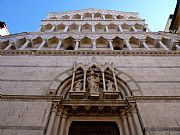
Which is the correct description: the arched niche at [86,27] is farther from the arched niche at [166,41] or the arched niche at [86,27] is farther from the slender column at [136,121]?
the slender column at [136,121]

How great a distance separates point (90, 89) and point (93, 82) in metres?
0.35

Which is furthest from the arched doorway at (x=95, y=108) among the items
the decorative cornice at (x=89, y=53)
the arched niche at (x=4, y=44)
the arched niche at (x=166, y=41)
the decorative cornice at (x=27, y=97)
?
the arched niche at (x=4, y=44)

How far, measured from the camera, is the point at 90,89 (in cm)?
634

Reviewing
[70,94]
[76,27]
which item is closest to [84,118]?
[70,94]

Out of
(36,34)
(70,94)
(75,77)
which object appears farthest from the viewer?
(36,34)

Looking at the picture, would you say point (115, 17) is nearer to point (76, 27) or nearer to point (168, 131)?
point (76, 27)

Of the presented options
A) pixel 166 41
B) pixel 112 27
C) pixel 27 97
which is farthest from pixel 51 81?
pixel 112 27

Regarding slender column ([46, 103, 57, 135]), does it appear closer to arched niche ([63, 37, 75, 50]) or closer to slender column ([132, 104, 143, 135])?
slender column ([132, 104, 143, 135])

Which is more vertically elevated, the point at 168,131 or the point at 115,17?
the point at 115,17

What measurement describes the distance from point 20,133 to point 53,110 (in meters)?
1.01

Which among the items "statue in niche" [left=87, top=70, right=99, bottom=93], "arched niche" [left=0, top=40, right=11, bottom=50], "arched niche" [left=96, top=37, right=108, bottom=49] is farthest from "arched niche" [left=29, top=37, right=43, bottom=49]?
"statue in niche" [left=87, top=70, right=99, bottom=93]

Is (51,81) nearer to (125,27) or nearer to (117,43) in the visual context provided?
(117,43)

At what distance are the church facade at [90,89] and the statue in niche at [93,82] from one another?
0.04ft

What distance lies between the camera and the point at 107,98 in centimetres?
622
